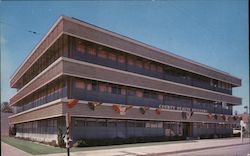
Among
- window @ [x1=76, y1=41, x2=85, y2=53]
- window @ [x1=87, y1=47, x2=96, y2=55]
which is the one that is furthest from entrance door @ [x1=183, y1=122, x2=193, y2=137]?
window @ [x1=76, y1=41, x2=85, y2=53]

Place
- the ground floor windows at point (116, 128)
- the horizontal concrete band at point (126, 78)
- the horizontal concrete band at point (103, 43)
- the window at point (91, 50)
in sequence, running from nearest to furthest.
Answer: the horizontal concrete band at point (126, 78), the horizontal concrete band at point (103, 43), the ground floor windows at point (116, 128), the window at point (91, 50)

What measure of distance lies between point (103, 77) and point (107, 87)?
170 cm

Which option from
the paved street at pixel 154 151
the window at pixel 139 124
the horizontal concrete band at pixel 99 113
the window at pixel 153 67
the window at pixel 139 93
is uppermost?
the window at pixel 153 67

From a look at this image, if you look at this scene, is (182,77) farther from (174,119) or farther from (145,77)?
(145,77)

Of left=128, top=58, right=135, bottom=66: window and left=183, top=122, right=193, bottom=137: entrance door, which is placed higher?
left=128, top=58, right=135, bottom=66: window

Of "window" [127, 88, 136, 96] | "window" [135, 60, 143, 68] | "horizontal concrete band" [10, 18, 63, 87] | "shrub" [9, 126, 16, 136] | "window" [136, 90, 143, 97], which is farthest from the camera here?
"shrub" [9, 126, 16, 136]

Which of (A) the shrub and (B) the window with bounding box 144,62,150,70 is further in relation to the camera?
(A) the shrub

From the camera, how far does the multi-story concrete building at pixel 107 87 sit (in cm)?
2914

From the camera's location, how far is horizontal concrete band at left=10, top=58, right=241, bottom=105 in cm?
2828

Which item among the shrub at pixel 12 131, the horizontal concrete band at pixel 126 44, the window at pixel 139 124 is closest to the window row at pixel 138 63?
the horizontal concrete band at pixel 126 44

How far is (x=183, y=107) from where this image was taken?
45062 mm

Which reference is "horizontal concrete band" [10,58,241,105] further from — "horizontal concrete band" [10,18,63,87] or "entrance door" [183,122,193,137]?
"entrance door" [183,122,193,137]

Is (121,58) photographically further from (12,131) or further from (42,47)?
(12,131)

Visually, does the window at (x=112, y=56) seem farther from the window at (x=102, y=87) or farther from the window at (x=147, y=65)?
the window at (x=147, y=65)
